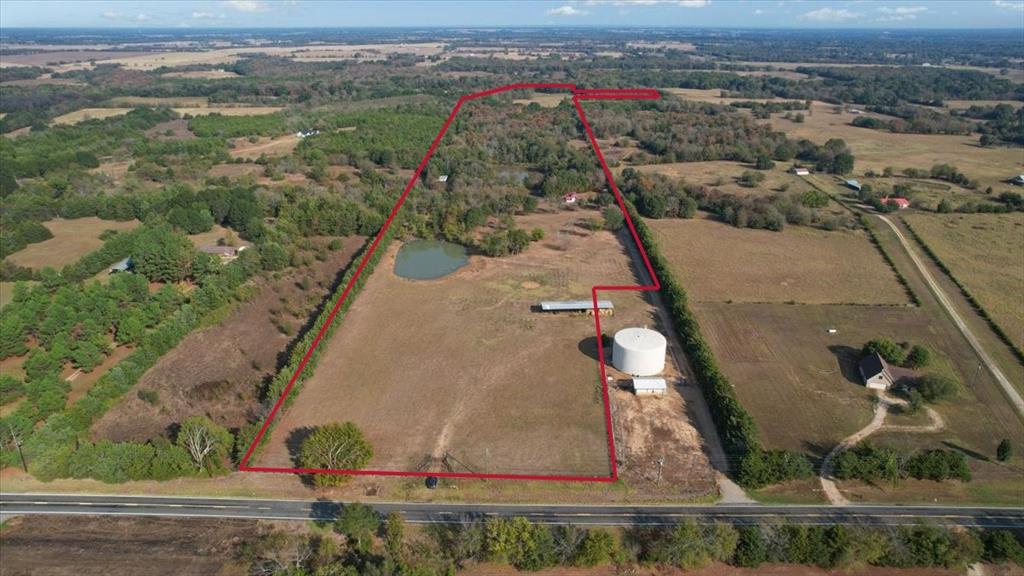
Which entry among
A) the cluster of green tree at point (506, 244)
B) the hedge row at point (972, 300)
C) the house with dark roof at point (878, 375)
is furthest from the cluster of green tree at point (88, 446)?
the hedge row at point (972, 300)

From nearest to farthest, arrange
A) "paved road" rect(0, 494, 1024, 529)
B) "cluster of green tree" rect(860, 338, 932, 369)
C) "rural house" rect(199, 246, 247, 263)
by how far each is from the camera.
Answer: "paved road" rect(0, 494, 1024, 529) < "cluster of green tree" rect(860, 338, 932, 369) < "rural house" rect(199, 246, 247, 263)

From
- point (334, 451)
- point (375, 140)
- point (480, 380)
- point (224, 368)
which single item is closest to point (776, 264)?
point (480, 380)

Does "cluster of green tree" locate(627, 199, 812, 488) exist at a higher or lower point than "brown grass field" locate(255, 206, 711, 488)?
higher

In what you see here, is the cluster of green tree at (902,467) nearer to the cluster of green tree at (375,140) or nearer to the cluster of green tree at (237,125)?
the cluster of green tree at (375,140)

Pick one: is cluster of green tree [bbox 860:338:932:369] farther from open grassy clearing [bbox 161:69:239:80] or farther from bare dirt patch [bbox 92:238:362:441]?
open grassy clearing [bbox 161:69:239:80]

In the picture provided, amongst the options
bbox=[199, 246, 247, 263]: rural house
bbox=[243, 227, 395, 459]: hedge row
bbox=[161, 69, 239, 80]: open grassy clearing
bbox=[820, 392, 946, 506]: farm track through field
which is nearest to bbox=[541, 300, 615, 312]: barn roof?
bbox=[243, 227, 395, 459]: hedge row

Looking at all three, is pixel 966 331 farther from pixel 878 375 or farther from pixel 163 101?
pixel 163 101

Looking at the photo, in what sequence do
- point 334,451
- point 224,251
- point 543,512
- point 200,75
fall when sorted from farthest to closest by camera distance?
point 200,75 < point 224,251 < point 334,451 < point 543,512

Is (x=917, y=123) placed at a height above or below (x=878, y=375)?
above
